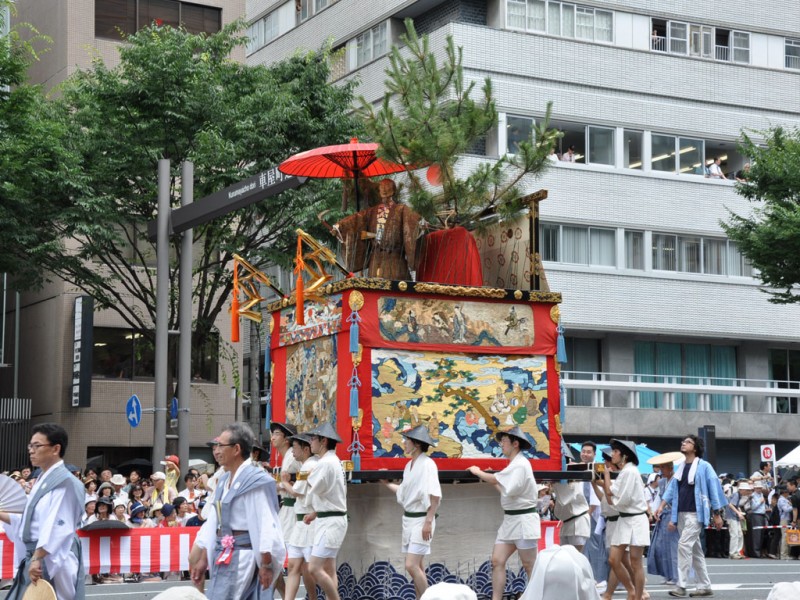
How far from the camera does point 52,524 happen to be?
9102mm

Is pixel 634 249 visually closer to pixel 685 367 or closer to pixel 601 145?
pixel 601 145

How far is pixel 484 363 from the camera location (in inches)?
598

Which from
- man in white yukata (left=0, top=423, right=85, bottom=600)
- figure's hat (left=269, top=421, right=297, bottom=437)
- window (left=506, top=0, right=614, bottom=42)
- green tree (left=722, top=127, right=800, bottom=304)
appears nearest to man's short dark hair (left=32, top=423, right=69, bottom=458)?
man in white yukata (left=0, top=423, right=85, bottom=600)

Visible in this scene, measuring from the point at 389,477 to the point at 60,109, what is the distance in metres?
16.7

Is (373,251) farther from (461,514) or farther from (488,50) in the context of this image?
(488,50)

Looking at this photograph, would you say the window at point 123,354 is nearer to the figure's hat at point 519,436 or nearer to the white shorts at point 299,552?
the white shorts at point 299,552

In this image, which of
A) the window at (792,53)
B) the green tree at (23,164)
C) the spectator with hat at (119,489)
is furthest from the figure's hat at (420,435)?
the window at (792,53)

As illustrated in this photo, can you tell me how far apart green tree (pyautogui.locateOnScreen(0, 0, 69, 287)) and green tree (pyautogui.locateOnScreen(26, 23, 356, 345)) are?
34cm

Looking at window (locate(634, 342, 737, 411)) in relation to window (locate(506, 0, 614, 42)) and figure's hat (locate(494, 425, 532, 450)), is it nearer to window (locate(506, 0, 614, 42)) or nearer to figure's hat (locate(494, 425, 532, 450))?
window (locate(506, 0, 614, 42))

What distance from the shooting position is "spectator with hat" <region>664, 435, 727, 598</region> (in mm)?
16562

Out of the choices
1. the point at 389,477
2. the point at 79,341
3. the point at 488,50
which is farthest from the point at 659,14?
the point at 389,477

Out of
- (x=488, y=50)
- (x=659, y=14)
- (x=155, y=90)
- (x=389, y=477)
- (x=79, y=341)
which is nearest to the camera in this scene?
(x=389, y=477)

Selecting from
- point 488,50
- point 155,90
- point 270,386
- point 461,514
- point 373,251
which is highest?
point 488,50

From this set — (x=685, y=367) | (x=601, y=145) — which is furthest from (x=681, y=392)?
(x=601, y=145)
